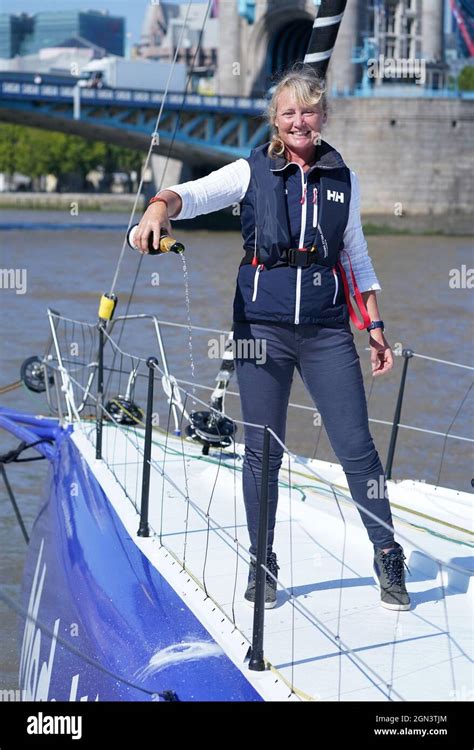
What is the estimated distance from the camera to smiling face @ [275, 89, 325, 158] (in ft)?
12.1

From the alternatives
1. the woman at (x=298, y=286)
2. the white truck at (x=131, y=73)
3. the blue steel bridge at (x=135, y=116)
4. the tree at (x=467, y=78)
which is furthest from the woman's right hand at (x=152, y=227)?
the tree at (x=467, y=78)

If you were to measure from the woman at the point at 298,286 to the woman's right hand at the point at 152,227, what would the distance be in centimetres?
15

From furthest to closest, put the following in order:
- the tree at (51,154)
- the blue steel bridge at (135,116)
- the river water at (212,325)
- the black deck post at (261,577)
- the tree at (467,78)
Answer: the tree at (51,154) < the tree at (467,78) < the blue steel bridge at (135,116) < the river water at (212,325) < the black deck post at (261,577)

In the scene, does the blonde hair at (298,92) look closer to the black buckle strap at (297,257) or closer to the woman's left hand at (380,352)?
Result: the black buckle strap at (297,257)

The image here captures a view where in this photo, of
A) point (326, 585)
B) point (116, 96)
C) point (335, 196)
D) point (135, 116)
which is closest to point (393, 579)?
point (326, 585)

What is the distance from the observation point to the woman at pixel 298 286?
12.1ft

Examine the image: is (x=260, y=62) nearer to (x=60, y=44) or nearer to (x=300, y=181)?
(x=300, y=181)

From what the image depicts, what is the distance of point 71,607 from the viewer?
469 cm

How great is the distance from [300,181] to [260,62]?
5146 cm

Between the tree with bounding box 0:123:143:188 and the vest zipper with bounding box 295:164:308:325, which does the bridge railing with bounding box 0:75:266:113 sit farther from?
the tree with bounding box 0:123:143:188

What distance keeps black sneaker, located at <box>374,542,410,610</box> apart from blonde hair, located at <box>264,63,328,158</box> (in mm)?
1261

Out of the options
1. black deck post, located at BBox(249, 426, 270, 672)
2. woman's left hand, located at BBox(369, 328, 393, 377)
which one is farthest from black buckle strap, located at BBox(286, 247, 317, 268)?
black deck post, located at BBox(249, 426, 270, 672)

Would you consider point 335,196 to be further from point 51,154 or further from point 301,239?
point 51,154

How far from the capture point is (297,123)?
3707mm
